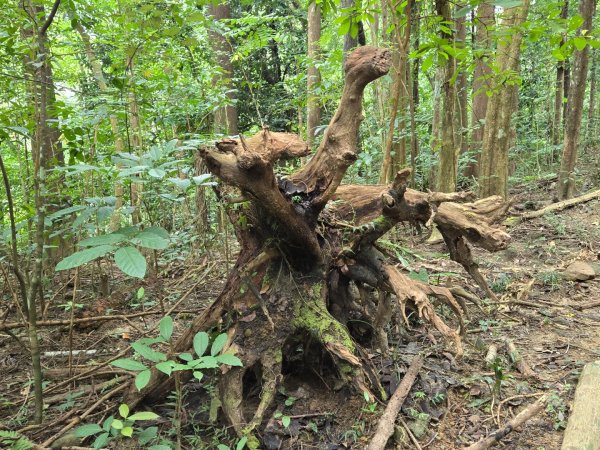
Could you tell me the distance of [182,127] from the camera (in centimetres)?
583

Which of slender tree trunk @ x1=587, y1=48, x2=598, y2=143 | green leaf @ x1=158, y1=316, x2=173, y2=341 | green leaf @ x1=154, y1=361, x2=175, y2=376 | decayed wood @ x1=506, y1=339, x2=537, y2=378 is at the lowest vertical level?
decayed wood @ x1=506, y1=339, x2=537, y2=378

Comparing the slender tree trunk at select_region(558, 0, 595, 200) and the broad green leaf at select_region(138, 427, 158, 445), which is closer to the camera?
the broad green leaf at select_region(138, 427, 158, 445)

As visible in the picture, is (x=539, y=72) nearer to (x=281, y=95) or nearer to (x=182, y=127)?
(x=281, y=95)

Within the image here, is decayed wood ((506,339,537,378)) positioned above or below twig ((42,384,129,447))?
below

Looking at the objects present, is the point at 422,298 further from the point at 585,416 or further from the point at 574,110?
the point at 574,110

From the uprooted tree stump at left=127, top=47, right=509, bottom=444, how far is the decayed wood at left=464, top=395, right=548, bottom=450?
0.53 meters

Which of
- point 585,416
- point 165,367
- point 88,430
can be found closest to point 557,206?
point 585,416

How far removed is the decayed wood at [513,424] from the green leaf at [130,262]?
7.17 ft

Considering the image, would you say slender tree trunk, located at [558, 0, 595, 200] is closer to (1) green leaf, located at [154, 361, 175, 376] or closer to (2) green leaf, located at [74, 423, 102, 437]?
(1) green leaf, located at [154, 361, 175, 376]

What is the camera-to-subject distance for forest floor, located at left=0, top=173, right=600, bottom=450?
2.66 meters

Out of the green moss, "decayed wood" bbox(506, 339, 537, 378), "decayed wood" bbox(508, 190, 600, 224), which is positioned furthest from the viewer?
"decayed wood" bbox(508, 190, 600, 224)

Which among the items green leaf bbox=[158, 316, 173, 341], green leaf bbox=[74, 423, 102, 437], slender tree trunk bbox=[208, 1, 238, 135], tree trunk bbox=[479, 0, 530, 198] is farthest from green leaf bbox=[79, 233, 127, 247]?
tree trunk bbox=[479, 0, 530, 198]

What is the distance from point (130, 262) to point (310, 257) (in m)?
1.74

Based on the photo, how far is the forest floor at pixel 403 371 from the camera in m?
2.66
